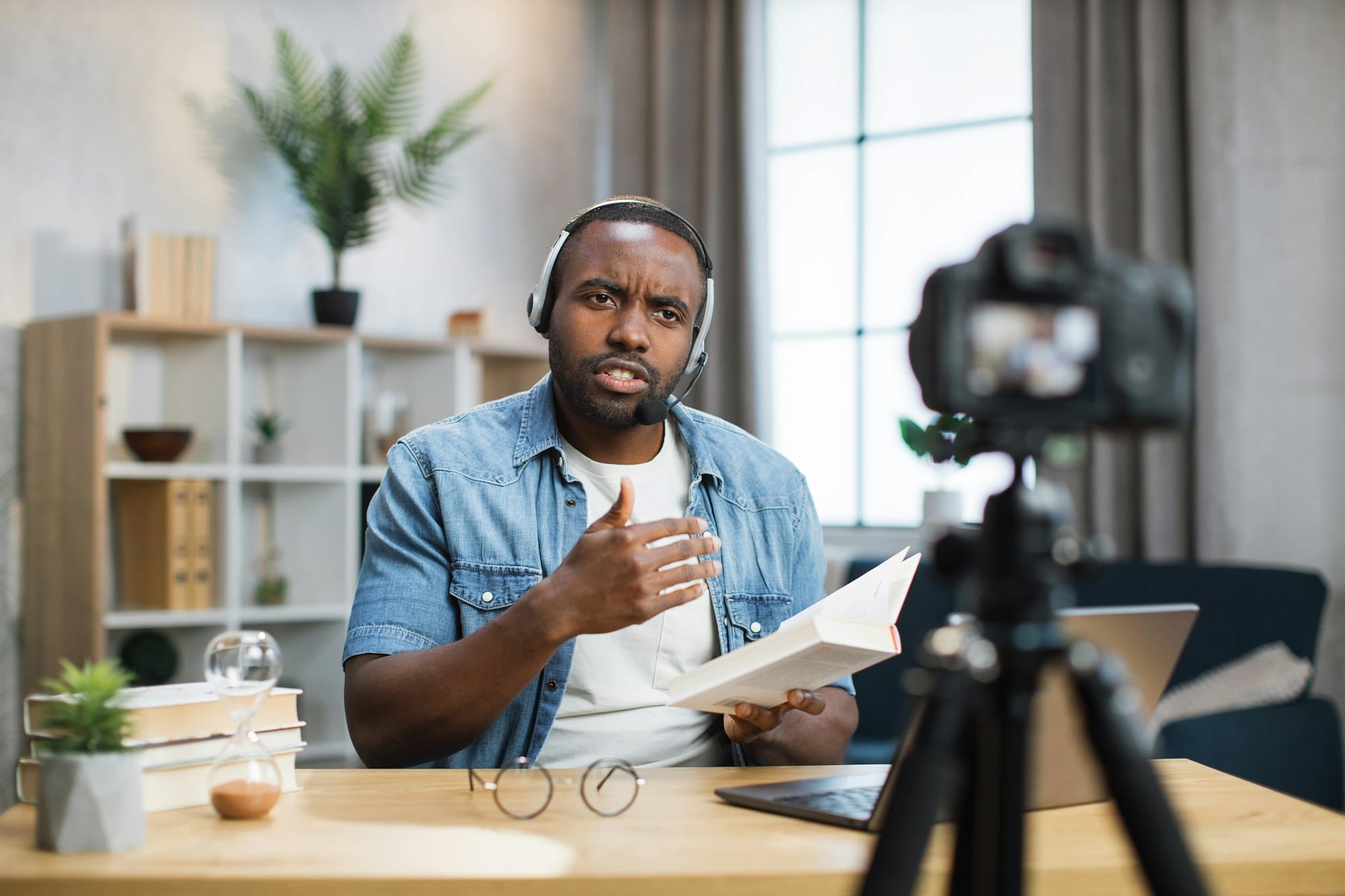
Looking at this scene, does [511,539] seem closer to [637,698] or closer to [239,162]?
[637,698]

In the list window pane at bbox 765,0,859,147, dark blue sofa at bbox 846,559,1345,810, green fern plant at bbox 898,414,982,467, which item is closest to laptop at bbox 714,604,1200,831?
dark blue sofa at bbox 846,559,1345,810

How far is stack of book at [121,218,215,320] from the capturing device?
128 inches

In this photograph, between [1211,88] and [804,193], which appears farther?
[804,193]

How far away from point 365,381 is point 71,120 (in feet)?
3.76

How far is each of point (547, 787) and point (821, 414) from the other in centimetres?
321

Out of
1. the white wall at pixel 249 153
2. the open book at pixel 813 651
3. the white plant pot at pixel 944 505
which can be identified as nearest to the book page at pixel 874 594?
the open book at pixel 813 651

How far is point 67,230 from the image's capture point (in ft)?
11.0

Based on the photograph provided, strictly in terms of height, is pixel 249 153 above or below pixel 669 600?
above

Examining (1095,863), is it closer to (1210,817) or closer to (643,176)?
(1210,817)

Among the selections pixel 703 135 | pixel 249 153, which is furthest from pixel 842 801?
pixel 703 135

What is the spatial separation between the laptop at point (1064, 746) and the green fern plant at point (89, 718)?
56 cm

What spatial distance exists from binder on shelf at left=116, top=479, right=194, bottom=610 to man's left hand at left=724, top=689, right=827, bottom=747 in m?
2.18

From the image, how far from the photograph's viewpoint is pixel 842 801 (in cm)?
118

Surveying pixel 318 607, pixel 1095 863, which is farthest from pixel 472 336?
pixel 1095 863
